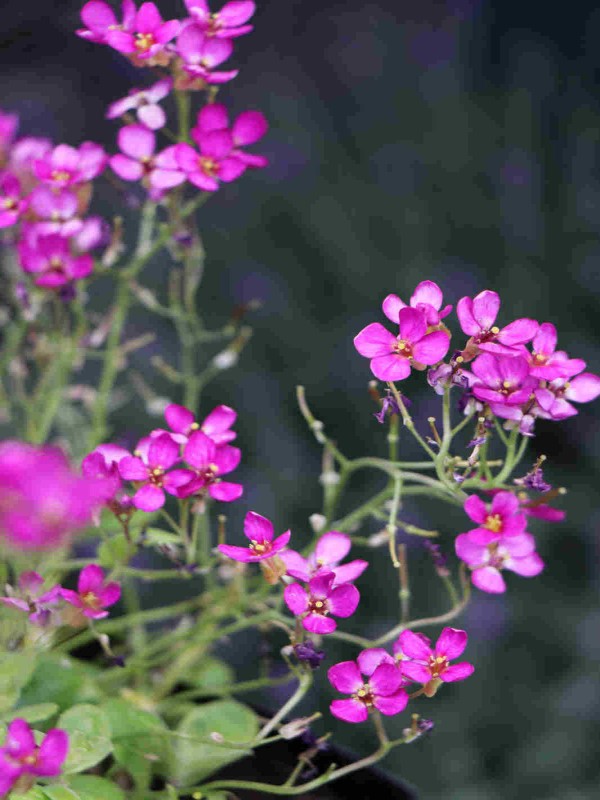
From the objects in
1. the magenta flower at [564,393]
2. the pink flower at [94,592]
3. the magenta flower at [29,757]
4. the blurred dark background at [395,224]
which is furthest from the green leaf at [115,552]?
the blurred dark background at [395,224]

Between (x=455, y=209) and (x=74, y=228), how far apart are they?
70cm

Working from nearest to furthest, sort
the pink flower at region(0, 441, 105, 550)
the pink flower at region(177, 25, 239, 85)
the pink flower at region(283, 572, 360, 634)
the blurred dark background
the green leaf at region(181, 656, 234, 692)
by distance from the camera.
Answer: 1. the pink flower at region(0, 441, 105, 550)
2. the pink flower at region(283, 572, 360, 634)
3. the pink flower at region(177, 25, 239, 85)
4. the green leaf at region(181, 656, 234, 692)
5. the blurred dark background

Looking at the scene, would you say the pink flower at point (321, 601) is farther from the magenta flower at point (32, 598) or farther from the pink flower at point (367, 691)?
the magenta flower at point (32, 598)

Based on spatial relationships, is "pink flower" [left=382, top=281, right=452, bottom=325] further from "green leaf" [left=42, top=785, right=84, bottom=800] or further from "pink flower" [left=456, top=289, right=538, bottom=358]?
"green leaf" [left=42, top=785, right=84, bottom=800]

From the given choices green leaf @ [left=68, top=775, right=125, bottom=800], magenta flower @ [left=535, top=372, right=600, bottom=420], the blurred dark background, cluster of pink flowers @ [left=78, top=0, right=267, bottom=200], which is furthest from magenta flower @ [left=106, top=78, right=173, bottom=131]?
the blurred dark background

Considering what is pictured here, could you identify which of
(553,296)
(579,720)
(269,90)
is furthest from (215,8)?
(579,720)

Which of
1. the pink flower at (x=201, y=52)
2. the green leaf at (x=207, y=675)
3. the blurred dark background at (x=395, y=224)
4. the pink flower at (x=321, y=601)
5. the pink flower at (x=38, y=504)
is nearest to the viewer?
the pink flower at (x=38, y=504)

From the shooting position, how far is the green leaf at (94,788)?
0.54m

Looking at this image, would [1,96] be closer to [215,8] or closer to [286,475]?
[215,8]

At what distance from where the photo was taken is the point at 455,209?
4.02ft

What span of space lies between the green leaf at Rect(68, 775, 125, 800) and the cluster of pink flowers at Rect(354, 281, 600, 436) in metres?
0.28

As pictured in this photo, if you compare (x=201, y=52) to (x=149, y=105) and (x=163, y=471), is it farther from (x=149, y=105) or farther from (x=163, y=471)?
(x=163, y=471)

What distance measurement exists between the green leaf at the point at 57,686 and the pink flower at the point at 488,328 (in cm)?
35

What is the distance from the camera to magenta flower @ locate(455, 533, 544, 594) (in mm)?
512
